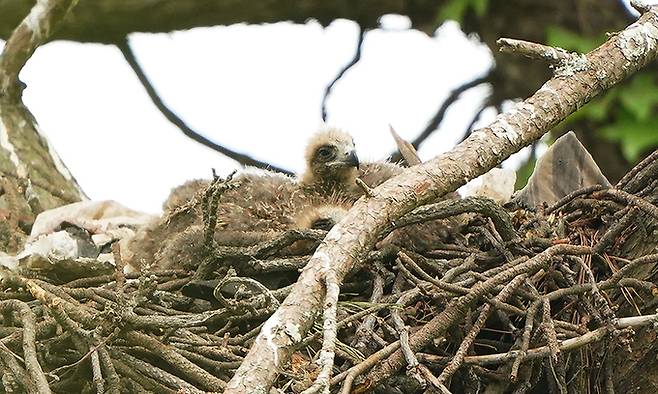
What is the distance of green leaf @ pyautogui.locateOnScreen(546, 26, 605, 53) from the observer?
5.68 metres

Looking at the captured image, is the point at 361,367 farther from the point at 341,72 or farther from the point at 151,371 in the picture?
the point at 341,72

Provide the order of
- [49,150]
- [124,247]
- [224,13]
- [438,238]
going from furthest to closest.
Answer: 1. [224,13]
2. [49,150]
3. [124,247]
4. [438,238]

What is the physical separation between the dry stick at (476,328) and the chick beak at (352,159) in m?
1.55

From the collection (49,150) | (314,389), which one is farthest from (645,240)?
(49,150)

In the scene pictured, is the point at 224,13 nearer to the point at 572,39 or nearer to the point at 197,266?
the point at 572,39

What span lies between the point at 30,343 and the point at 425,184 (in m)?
1.05

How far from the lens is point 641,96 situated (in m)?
5.50

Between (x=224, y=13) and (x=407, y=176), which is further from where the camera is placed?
(x=224, y=13)

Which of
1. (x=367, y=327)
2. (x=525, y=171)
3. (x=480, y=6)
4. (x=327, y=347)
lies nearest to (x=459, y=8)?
(x=480, y=6)

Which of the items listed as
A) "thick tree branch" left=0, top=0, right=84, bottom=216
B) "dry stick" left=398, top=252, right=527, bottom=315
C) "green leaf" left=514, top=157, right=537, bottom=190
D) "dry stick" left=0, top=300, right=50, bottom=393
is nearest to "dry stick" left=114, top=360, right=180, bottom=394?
"dry stick" left=0, top=300, right=50, bottom=393

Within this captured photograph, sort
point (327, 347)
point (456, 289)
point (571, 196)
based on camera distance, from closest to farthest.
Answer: point (327, 347), point (456, 289), point (571, 196)

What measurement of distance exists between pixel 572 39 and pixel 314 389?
12.9ft

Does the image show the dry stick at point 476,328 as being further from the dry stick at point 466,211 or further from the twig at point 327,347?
the twig at point 327,347

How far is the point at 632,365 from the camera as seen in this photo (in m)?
3.23
